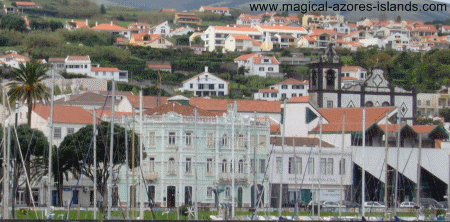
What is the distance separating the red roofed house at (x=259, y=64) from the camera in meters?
173

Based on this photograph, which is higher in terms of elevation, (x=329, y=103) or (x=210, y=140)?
(x=329, y=103)

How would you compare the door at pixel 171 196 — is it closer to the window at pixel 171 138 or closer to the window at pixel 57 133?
the window at pixel 171 138

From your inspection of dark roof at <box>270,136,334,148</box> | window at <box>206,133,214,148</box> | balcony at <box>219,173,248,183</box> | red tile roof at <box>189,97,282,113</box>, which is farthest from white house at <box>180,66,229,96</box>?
balcony at <box>219,173,248,183</box>

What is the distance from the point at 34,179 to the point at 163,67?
325 feet

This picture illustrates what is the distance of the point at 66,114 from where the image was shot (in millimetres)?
83688

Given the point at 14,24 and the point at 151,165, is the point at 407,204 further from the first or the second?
the point at 14,24

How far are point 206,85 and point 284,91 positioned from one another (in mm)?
12774

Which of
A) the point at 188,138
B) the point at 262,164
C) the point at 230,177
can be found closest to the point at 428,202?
the point at 262,164

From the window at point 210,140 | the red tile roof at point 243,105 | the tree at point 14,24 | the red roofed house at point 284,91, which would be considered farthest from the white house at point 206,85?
the window at point 210,140

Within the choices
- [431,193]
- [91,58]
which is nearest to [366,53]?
[91,58]

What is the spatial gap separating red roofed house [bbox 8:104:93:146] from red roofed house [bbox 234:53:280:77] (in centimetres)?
8899

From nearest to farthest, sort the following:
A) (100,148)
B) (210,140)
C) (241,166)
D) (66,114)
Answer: (100,148)
(210,140)
(241,166)
(66,114)

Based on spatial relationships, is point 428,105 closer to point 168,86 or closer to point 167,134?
point 168,86

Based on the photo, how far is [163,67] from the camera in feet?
554
